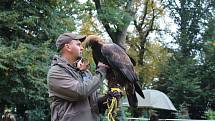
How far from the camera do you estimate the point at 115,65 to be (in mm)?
3543

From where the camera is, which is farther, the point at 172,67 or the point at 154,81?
the point at 154,81

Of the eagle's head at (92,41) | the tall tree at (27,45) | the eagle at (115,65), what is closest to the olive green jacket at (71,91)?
the eagle at (115,65)

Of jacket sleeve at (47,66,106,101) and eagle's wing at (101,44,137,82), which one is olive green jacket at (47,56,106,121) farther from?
eagle's wing at (101,44,137,82)

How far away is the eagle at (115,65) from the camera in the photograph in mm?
3520

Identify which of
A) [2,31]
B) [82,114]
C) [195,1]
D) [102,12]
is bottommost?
[82,114]

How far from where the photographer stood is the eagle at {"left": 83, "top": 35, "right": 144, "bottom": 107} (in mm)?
3520

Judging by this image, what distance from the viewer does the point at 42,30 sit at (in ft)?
46.9

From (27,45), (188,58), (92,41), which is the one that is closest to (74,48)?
(92,41)

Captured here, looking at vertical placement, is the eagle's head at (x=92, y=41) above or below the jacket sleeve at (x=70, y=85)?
above

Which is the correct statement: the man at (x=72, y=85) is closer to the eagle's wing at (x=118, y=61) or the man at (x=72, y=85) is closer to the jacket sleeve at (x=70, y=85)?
the jacket sleeve at (x=70, y=85)

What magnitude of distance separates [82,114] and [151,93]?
1405 centimetres

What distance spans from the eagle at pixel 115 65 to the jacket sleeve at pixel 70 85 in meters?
0.18

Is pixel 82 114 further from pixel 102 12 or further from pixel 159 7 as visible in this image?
pixel 159 7

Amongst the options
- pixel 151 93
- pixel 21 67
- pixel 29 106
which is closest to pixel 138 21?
pixel 151 93
